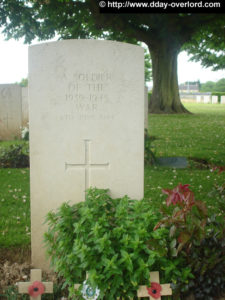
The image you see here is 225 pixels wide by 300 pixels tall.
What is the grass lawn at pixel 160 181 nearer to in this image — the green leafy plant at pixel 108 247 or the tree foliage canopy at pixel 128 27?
the green leafy plant at pixel 108 247

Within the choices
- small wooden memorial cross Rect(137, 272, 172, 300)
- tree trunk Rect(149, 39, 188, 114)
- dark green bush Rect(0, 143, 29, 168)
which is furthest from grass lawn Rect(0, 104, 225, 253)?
tree trunk Rect(149, 39, 188, 114)

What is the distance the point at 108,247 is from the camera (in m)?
2.60

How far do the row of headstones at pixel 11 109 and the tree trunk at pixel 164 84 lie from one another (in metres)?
10.4

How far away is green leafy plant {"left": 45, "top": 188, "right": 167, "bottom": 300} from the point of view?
8.38 feet

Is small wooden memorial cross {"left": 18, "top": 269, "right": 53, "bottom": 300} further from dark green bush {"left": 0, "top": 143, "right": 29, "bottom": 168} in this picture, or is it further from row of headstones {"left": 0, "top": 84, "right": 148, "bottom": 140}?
row of headstones {"left": 0, "top": 84, "right": 148, "bottom": 140}

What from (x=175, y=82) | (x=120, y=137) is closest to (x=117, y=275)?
(x=120, y=137)

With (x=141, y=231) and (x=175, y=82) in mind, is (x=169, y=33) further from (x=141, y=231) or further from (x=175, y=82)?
(x=141, y=231)

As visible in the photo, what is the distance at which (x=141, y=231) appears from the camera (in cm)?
266

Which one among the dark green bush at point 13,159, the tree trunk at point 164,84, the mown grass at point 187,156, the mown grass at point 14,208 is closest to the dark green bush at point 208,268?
the mown grass at point 187,156

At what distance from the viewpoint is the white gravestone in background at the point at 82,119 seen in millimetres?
3250

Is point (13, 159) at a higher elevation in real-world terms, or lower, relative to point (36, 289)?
higher

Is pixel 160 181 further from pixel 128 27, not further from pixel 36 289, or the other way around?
pixel 128 27

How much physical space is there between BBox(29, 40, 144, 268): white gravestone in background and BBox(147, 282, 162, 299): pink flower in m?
1.00

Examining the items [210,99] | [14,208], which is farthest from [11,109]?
[210,99]
